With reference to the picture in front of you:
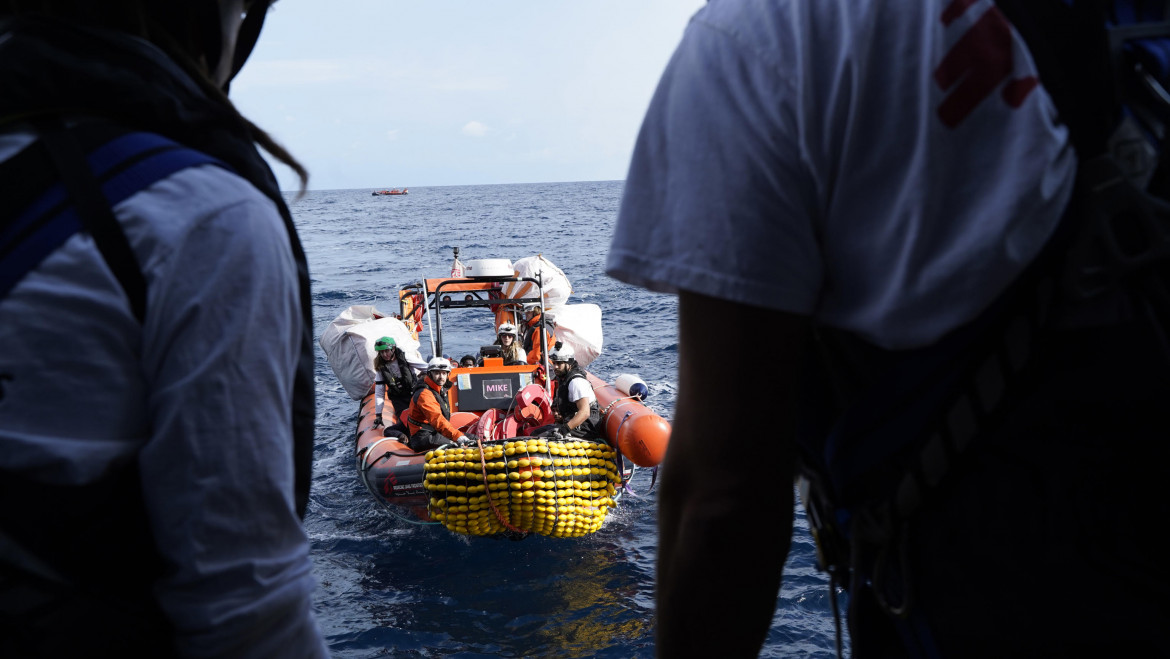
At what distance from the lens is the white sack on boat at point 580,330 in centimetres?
1383

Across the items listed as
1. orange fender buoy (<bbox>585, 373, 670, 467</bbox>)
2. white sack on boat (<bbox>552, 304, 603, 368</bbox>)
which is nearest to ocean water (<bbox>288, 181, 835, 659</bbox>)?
orange fender buoy (<bbox>585, 373, 670, 467</bbox>)

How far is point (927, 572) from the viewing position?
864 millimetres

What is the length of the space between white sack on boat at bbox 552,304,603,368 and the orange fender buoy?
395 cm

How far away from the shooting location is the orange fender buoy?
8820 millimetres

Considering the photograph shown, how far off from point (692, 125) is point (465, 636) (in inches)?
294

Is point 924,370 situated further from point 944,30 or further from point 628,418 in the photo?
point 628,418

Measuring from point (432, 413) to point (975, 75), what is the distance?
9783 mm

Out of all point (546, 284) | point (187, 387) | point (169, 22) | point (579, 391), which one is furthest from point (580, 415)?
point (187, 387)

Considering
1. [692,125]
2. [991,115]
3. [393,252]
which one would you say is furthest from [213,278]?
[393,252]

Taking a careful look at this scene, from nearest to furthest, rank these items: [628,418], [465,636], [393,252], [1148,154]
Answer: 1. [1148,154]
2. [465,636]
3. [628,418]
4. [393,252]

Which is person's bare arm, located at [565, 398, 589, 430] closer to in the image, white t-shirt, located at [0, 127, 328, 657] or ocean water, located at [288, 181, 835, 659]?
ocean water, located at [288, 181, 835, 659]

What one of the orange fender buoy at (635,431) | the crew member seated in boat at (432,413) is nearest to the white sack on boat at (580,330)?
the crew member seated in boat at (432,413)

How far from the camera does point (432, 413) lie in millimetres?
10266

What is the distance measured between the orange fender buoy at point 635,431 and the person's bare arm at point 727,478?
7526 millimetres
